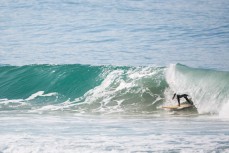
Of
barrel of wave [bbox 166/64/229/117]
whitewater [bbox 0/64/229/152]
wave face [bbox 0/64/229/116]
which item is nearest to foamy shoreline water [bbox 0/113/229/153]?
whitewater [bbox 0/64/229/152]

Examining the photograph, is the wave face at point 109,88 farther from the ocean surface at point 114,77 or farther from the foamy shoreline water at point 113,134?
the foamy shoreline water at point 113,134

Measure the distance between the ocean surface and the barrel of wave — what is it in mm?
27

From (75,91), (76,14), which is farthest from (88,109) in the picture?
(76,14)

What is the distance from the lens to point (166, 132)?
491 inches

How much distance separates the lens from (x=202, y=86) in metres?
17.5

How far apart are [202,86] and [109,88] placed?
301 centimetres

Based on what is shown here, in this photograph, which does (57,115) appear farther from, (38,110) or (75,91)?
(75,91)

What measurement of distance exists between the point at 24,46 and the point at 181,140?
1940 cm

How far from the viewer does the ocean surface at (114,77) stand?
12.0 meters

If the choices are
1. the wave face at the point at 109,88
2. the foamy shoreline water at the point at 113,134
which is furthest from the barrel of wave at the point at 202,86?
the foamy shoreline water at the point at 113,134

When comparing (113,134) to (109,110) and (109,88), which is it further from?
(109,88)

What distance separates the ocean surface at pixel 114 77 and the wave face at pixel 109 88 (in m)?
0.03

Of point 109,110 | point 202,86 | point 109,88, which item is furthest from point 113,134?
point 109,88

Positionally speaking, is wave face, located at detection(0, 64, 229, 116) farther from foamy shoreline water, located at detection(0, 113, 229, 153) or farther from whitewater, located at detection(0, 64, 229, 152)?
foamy shoreline water, located at detection(0, 113, 229, 153)
